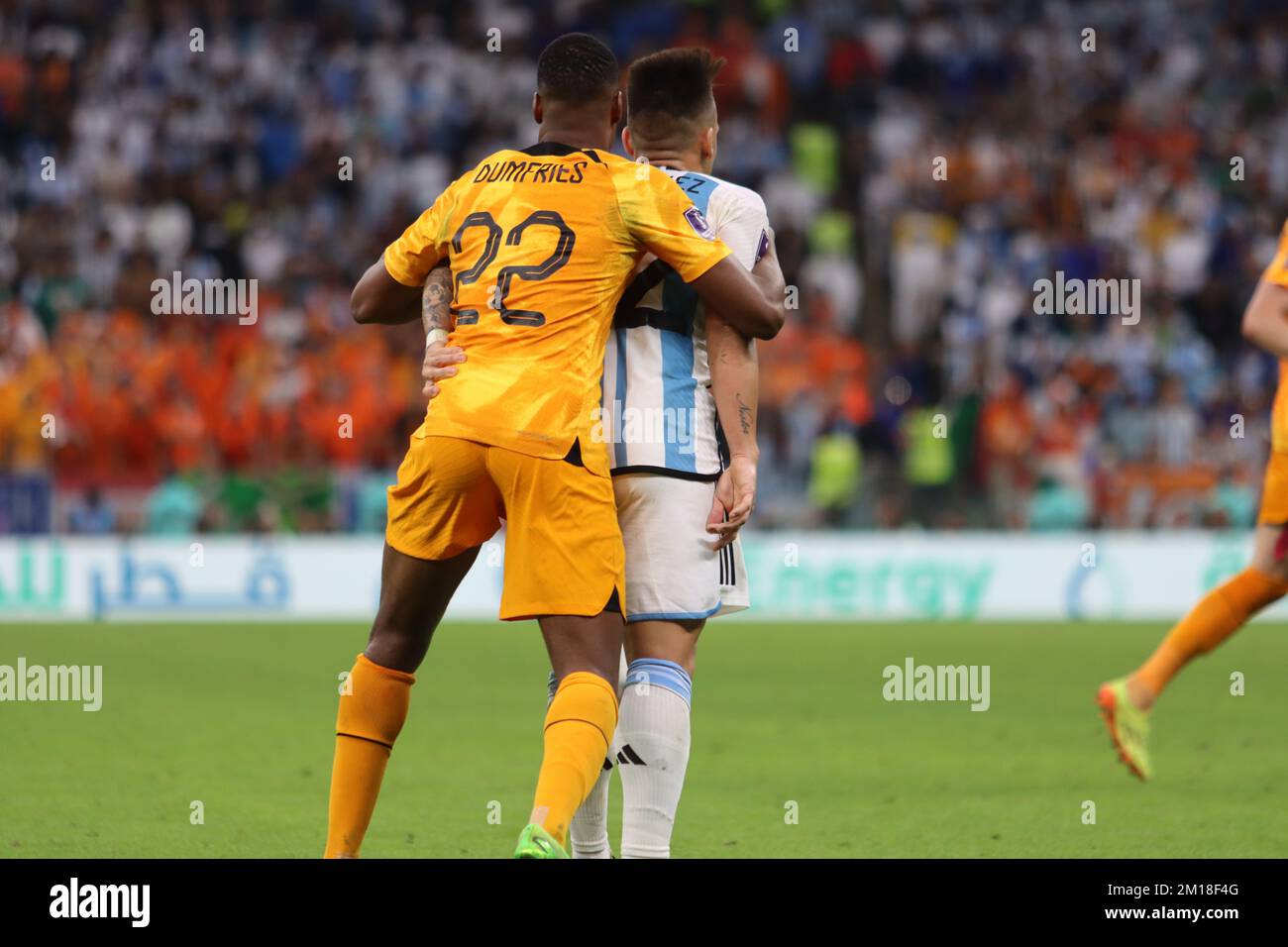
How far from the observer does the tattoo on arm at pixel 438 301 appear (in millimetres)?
5141

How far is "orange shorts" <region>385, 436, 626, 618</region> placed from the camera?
15.8 feet

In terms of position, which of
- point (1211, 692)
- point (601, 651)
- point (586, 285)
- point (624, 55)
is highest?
point (624, 55)

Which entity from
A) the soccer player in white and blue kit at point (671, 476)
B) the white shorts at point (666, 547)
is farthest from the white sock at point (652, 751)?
the white shorts at point (666, 547)

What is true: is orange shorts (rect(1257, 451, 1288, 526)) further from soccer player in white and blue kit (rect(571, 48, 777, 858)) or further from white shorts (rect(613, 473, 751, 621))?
white shorts (rect(613, 473, 751, 621))

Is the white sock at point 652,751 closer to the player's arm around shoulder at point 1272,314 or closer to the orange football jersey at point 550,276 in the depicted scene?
the orange football jersey at point 550,276

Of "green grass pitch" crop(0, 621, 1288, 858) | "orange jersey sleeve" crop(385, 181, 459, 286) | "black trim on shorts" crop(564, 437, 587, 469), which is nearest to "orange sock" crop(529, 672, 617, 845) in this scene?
"black trim on shorts" crop(564, 437, 587, 469)

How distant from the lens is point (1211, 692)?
11109mm

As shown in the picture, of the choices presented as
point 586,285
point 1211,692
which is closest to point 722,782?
point 586,285

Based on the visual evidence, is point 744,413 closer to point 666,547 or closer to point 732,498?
point 732,498

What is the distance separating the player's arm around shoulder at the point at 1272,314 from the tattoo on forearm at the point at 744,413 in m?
2.47

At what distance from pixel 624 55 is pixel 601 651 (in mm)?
18175

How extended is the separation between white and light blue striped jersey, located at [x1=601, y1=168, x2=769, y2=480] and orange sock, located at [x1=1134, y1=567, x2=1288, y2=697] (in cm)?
288
